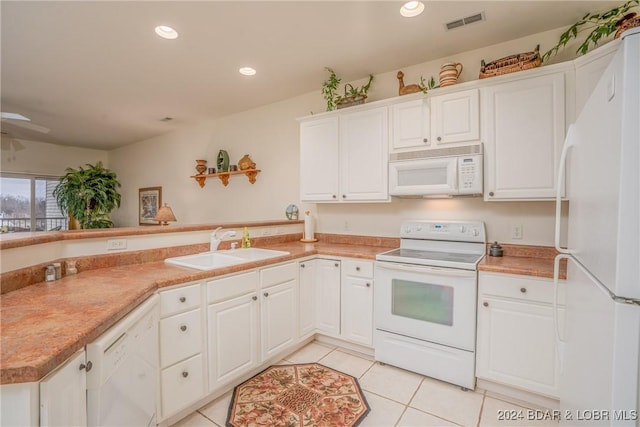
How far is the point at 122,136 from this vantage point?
18.3 ft

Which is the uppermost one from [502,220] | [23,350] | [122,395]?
[502,220]

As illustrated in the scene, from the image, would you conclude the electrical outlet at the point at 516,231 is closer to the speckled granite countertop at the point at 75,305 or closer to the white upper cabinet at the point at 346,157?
the speckled granite countertop at the point at 75,305

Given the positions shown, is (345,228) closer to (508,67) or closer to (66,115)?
(508,67)

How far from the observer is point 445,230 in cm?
259

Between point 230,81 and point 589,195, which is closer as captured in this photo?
point 589,195

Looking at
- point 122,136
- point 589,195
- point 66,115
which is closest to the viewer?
point 589,195

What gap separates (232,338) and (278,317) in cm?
46

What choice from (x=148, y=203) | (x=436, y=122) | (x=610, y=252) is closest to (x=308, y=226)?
(x=436, y=122)

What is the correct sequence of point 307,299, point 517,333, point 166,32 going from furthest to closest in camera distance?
point 307,299
point 166,32
point 517,333

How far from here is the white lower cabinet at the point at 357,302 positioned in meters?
2.52

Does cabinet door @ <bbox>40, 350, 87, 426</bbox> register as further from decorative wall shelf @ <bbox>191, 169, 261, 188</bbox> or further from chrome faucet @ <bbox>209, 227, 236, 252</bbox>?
decorative wall shelf @ <bbox>191, 169, 261, 188</bbox>

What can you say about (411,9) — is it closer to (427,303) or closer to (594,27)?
(594,27)

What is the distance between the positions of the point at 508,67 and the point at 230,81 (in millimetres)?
2659

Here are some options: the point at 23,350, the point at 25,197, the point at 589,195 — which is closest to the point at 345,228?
the point at 589,195
